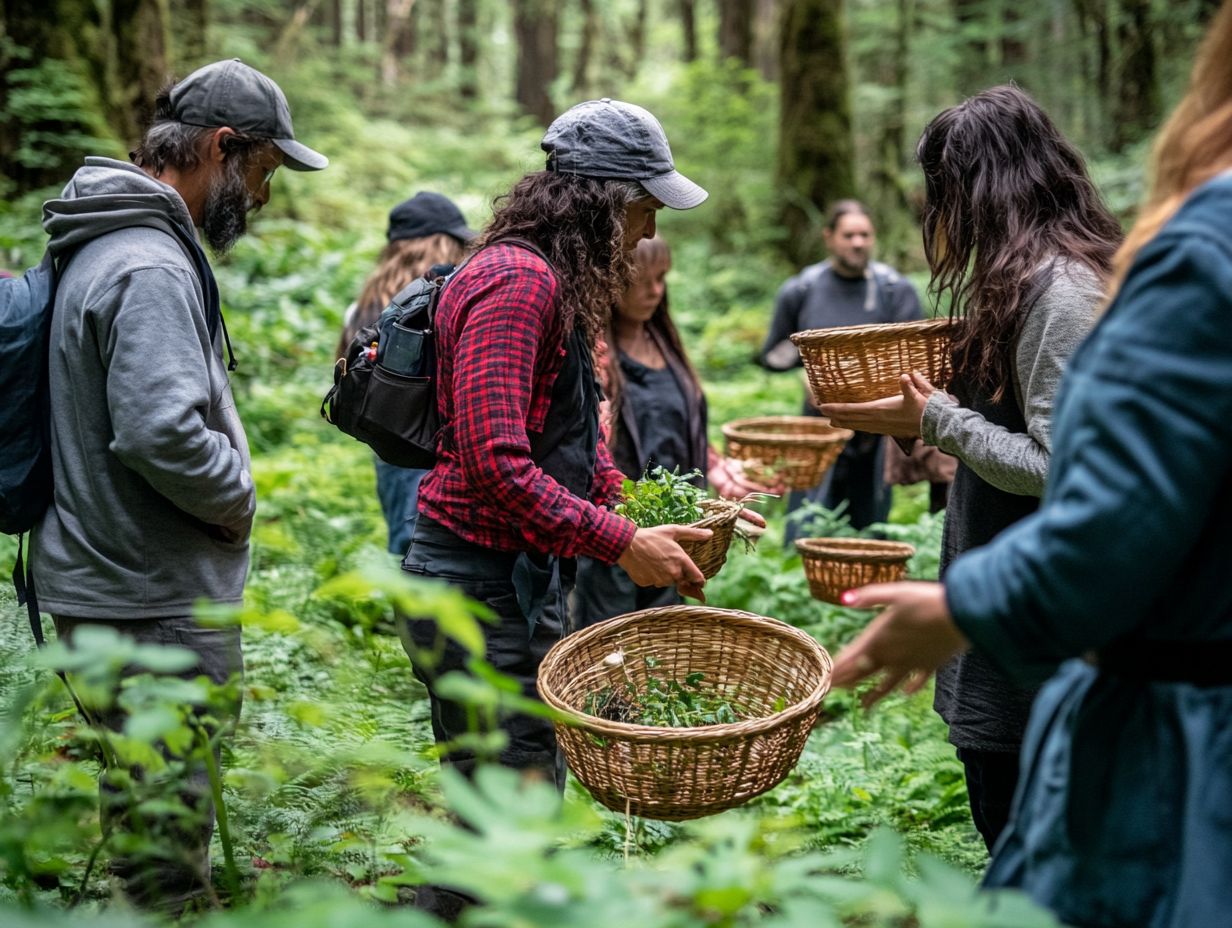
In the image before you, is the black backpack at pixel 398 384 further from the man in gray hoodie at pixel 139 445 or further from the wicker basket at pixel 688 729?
the wicker basket at pixel 688 729

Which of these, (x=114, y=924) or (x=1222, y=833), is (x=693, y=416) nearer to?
(x=1222, y=833)

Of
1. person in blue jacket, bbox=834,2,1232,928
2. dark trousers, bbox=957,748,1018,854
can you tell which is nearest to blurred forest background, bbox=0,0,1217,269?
dark trousers, bbox=957,748,1018,854

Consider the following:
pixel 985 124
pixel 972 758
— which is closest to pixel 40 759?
pixel 972 758

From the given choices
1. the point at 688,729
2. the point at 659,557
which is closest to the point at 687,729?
the point at 688,729

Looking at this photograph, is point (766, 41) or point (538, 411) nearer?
point (538, 411)

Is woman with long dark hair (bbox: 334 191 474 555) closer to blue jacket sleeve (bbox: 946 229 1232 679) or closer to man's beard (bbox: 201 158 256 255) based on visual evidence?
man's beard (bbox: 201 158 256 255)

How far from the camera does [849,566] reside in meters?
5.12

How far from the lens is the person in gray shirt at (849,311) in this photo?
705 cm

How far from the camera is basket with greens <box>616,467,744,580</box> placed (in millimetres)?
3135

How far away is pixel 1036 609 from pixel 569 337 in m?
1.77

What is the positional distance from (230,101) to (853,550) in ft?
11.7

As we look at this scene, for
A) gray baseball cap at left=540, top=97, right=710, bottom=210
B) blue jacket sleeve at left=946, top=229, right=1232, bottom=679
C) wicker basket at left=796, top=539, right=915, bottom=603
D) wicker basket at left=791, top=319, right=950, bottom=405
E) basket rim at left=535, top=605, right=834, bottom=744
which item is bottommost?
wicker basket at left=796, top=539, right=915, bottom=603

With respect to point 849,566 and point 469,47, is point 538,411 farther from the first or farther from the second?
point 469,47

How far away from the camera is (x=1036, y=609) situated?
54.8 inches
